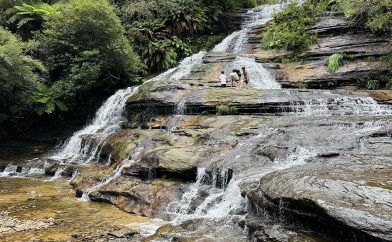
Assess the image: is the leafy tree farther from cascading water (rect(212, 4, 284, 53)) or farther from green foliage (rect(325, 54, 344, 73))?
green foliage (rect(325, 54, 344, 73))

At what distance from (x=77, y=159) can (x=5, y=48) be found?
222 inches

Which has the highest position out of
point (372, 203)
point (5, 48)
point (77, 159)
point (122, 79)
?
point (5, 48)

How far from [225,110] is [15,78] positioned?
31.3 ft

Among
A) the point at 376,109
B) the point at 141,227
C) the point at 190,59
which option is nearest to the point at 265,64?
the point at 190,59

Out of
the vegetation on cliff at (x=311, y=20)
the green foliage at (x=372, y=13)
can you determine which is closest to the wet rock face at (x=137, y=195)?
the vegetation on cliff at (x=311, y=20)

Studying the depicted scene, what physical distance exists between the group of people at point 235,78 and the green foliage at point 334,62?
146 inches

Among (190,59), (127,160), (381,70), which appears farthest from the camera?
(190,59)

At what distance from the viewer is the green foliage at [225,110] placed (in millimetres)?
13906

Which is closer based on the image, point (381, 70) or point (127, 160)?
point (127, 160)

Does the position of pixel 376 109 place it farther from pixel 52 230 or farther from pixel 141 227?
pixel 52 230

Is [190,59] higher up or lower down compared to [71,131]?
higher up

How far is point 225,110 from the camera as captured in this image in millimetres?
13984

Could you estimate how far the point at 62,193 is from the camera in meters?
11.2

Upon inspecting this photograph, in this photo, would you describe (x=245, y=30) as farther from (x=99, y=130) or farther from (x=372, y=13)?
(x=99, y=130)
